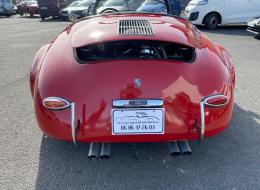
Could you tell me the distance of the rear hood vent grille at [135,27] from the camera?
9.08ft

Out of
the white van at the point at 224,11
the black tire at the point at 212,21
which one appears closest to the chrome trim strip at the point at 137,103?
the white van at the point at 224,11

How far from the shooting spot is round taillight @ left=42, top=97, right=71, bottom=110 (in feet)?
7.86

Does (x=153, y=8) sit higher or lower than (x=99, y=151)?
higher

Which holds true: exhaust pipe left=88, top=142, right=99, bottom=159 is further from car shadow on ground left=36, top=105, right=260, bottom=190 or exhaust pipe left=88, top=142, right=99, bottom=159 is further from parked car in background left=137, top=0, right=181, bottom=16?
parked car in background left=137, top=0, right=181, bottom=16

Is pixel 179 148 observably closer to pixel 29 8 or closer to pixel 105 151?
pixel 105 151

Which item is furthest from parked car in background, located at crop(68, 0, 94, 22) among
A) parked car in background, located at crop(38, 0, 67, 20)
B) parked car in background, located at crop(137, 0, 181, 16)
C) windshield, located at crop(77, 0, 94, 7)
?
parked car in background, located at crop(137, 0, 181, 16)

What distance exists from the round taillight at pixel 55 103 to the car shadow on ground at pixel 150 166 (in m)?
0.60

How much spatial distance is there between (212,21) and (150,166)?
10550 millimetres

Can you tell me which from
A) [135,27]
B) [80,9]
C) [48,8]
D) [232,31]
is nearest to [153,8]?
[135,27]

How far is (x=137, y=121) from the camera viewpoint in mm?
2381

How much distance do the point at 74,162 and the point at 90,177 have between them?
288mm

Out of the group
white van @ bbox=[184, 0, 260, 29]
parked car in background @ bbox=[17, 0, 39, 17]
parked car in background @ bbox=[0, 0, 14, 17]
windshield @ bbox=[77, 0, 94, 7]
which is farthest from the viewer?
parked car in background @ bbox=[0, 0, 14, 17]

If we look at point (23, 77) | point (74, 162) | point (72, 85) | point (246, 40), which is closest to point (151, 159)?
point (74, 162)

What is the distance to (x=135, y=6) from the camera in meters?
6.09
